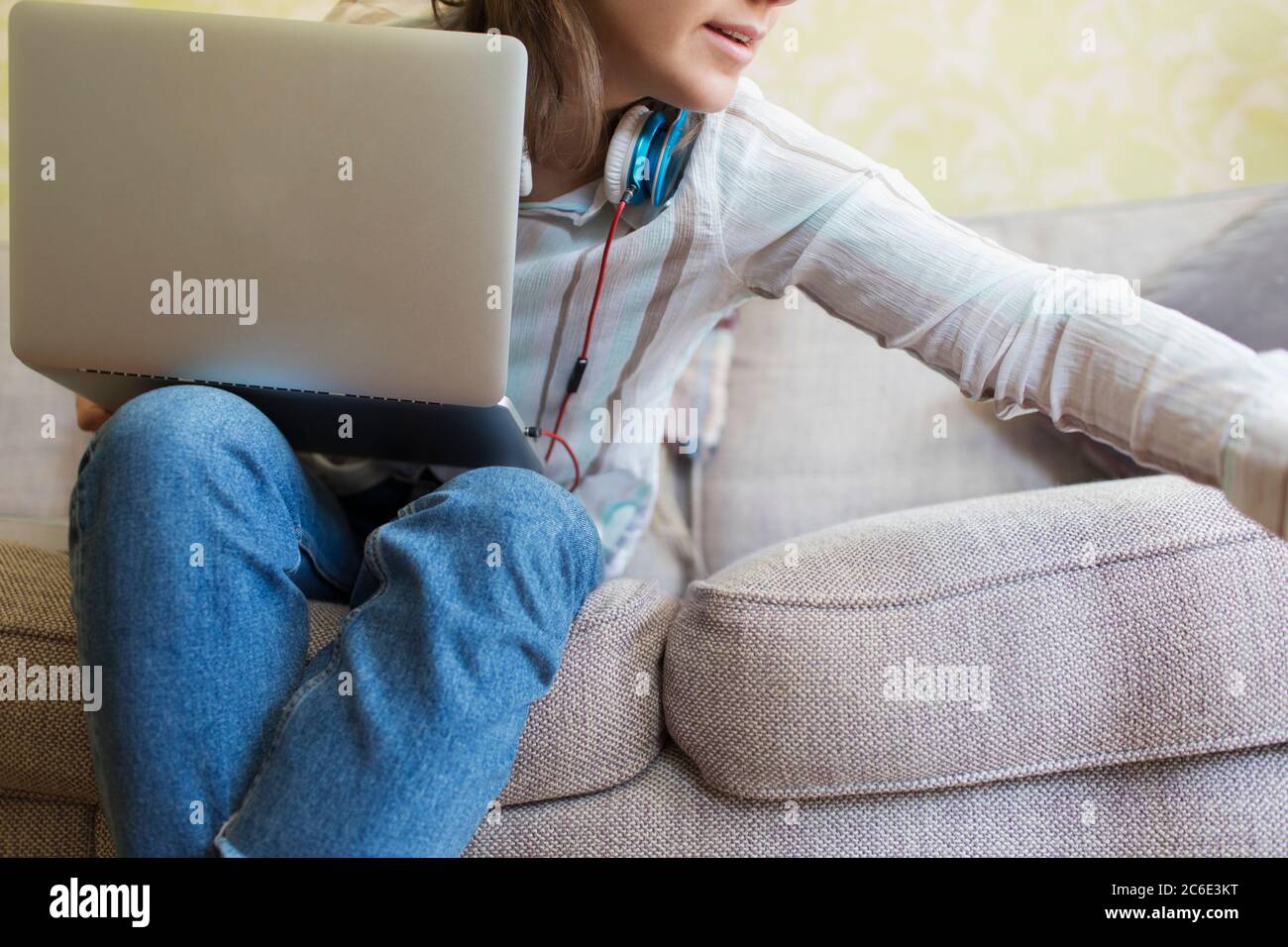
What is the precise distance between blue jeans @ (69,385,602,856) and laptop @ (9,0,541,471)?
0.29 ft

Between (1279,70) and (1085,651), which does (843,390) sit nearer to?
(1085,651)

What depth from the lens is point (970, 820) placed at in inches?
31.6

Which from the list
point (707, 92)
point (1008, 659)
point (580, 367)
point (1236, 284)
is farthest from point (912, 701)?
point (1236, 284)

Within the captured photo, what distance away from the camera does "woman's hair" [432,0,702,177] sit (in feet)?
2.90

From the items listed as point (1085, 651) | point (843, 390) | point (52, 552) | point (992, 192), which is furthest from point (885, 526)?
point (992, 192)

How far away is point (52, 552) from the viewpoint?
3.01 feet

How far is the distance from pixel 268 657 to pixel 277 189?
34cm

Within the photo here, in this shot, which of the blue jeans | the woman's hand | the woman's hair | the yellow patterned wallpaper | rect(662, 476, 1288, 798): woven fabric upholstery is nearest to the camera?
the blue jeans

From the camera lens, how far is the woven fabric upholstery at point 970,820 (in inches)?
30.8

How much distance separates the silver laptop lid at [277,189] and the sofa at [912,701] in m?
0.26

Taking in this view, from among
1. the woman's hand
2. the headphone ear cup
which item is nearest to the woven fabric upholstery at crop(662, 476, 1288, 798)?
the headphone ear cup

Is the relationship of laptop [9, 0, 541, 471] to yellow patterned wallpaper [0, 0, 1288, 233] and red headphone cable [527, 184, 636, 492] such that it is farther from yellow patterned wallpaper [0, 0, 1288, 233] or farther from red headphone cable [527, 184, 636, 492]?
yellow patterned wallpaper [0, 0, 1288, 233]

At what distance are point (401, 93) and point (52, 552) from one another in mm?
545

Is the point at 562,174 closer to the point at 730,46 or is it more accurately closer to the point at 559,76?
the point at 559,76
